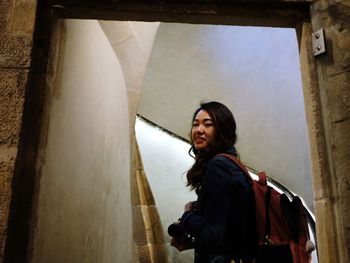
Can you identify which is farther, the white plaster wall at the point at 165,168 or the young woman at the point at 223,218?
the white plaster wall at the point at 165,168

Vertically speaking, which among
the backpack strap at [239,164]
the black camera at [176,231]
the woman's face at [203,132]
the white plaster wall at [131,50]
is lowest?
the black camera at [176,231]

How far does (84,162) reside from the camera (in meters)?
1.62

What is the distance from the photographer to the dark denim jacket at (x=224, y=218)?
1.14 meters

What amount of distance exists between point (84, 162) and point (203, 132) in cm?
53

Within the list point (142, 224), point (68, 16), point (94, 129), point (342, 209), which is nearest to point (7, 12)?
point (68, 16)

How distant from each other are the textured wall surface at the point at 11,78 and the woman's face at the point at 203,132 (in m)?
0.59

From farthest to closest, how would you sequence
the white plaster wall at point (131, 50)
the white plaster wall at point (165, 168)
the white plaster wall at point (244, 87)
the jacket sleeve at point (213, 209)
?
the white plaster wall at point (244, 87) < the white plaster wall at point (165, 168) < the white plaster wall at point (131, 50) < the jacket sleeve at point (213, 209)

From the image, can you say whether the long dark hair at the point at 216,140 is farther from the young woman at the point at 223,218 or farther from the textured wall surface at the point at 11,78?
the textured wall surface at the point at 11,78

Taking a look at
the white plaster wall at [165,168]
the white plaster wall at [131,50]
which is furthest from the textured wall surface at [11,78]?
the white plaster wall at [165,168]

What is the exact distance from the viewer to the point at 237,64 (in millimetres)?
5242

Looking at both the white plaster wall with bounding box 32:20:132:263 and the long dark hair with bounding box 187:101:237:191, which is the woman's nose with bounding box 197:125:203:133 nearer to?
the long dark hair with bounding box 187:101:237:191

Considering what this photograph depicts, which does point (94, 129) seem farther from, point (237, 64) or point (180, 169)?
point (237, 64)

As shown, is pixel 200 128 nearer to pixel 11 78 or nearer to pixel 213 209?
pixel 213 209

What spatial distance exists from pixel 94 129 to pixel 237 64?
3.77 meters
